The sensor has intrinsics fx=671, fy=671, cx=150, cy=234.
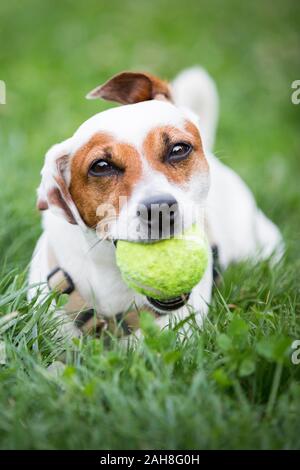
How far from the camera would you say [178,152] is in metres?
2.56

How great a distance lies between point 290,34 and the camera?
24.8 ft

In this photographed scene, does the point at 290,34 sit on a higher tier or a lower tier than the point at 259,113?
higher

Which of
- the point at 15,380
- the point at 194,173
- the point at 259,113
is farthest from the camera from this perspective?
the point at 259,113

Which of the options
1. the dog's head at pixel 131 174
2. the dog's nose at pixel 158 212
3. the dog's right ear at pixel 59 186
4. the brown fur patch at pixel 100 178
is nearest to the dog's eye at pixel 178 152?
the dog's head at pixel 131 174

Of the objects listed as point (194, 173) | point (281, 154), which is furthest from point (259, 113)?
point (194, 173)

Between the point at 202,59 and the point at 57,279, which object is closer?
the point at 57,279

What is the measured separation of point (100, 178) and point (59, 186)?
19cm

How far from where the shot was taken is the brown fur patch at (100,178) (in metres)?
2.46

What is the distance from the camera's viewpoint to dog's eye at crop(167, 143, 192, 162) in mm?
2537

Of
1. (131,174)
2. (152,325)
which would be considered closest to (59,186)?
(131,174)

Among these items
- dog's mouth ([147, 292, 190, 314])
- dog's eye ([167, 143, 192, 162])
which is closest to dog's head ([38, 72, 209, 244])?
dog's eye ([167, 143, 192, 162])

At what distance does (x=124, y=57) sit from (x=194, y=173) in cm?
463

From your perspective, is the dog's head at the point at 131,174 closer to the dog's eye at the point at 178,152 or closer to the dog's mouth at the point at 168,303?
the dog's eye at the point at 178,152

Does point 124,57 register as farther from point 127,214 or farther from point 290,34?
point 127,214
